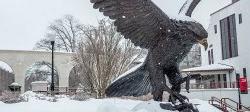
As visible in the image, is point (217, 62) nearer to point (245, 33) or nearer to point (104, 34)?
point (245, 33)

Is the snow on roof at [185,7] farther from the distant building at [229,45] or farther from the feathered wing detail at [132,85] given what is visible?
the distant building at [229,45]

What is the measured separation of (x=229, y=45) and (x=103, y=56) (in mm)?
16736

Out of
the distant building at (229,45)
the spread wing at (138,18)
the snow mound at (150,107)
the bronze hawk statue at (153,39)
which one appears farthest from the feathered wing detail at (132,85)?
the distant building at (229,45)

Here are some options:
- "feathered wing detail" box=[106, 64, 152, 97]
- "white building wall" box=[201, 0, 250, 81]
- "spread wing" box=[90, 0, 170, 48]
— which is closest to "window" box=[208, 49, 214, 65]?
"white building wall" box=[201, 0, 250, 81]

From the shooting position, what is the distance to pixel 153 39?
7.95 metres

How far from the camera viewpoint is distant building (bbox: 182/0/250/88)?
37781mm

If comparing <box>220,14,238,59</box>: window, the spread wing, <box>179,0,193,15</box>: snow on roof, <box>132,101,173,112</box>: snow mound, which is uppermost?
<box>220,14,238,59</box>: window

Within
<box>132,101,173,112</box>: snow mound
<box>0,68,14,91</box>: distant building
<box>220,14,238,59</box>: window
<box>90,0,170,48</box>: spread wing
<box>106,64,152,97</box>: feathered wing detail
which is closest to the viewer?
<box>90,0,170,48</box>: spread wing

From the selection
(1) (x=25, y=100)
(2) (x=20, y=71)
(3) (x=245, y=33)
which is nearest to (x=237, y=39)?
(3) (x=245, y=33)

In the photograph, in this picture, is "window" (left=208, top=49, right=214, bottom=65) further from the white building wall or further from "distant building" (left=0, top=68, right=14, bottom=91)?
"distant building" (left=0, top=68, right=14, bottom=91)

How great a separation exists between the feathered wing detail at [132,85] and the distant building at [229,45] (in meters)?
26.6

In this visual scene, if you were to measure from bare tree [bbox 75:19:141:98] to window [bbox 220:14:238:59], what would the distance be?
1251 cm

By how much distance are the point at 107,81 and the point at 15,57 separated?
13.9 metres

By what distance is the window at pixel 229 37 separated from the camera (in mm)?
39853
